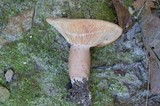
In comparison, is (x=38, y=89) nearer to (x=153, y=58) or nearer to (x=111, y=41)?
(x=111, y=41)

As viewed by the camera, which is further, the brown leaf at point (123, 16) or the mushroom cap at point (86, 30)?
the brown leaf at point (123, 16)

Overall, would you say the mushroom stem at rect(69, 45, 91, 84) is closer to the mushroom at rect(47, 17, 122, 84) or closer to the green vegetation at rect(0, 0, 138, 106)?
the mushroom at rect(47, 17, 122, 84)

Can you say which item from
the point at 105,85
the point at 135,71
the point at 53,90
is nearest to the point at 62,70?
the point at 53,90

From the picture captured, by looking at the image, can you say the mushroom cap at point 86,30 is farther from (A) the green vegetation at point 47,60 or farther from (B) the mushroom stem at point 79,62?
(A) the green vegetation at point 47,60

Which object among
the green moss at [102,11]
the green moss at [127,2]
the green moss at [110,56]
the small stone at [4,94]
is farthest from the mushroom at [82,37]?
the small stone at [4,94]

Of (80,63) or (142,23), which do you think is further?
(142,23)

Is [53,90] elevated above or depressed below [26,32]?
below

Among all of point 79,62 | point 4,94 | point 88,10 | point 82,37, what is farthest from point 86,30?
point 4,94
